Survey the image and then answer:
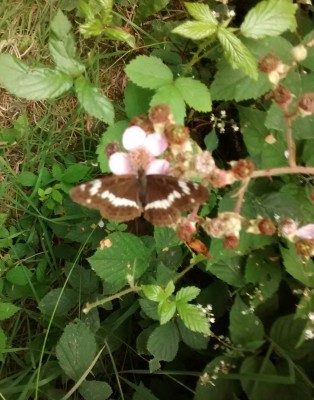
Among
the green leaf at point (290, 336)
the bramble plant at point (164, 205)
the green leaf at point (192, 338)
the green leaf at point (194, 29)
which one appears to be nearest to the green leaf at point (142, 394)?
the bramble plant at point (164, 205)

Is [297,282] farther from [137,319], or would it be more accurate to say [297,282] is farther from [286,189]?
[137,319]

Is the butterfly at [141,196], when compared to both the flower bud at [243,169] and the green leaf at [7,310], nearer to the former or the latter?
the flower bud at [243,169]

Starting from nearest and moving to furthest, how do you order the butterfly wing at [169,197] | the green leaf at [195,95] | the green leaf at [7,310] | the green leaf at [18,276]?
the butterfly wing at [169,197] < the green leaf at [195,95] < the green leaf at [7,310] < the green leaf at [18,276]

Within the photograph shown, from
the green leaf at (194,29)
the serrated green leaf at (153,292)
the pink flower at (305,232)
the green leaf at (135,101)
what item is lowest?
the serrated green leaf at (153,292)

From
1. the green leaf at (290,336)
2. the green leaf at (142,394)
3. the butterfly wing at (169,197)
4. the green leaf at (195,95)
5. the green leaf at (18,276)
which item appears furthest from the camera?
the green leaf at (18,276)

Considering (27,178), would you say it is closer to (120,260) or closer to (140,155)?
(120,260)

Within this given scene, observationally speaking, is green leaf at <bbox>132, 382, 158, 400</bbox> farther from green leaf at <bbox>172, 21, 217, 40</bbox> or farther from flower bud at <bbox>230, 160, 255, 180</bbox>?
green leaf at <bbox>172, 21, 217, 40</bbox>

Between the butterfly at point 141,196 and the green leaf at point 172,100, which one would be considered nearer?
the butterfly at point 141,196

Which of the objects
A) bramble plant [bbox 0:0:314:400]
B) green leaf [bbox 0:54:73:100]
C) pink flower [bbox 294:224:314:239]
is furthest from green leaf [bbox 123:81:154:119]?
pink flower [bbox 294:224:314:239]

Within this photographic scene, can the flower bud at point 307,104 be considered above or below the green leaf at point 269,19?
below
